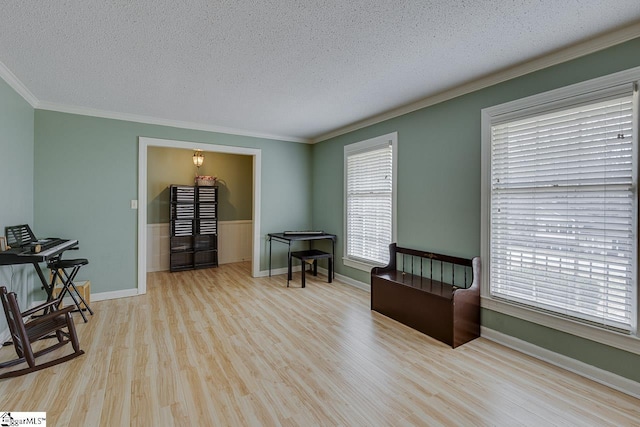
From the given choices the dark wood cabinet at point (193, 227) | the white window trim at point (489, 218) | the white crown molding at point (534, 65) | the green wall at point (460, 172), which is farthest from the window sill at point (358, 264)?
the dark wood cabinet at point (193, 227)

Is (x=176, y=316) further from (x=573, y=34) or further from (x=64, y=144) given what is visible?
(x=573, y=34)

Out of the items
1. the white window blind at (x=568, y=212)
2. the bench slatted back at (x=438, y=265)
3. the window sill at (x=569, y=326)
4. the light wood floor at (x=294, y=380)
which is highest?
the white window blind at (x=568, y=212)

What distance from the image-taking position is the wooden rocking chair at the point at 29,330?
6.77ft

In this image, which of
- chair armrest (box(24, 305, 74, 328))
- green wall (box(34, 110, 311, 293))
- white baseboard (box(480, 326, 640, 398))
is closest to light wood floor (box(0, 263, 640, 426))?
white baseboard (box(480, 326, 640, 398))

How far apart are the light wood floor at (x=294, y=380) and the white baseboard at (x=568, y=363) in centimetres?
7

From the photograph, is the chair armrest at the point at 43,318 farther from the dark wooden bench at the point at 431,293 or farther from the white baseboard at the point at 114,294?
the dark wooden bench at the point at 431,293

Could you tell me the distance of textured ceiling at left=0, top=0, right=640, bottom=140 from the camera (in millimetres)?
1771

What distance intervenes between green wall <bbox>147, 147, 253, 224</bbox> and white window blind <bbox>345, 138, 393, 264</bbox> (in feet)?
9.41

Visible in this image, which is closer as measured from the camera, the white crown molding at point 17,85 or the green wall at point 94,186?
the white crown molding at point 17,85

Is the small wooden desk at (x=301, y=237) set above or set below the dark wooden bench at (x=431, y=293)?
above

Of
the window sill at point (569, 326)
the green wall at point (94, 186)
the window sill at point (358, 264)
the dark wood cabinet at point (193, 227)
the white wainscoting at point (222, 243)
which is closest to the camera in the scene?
the window sill at point (569, 326)

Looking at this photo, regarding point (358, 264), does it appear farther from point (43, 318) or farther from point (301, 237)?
point (43, 318)

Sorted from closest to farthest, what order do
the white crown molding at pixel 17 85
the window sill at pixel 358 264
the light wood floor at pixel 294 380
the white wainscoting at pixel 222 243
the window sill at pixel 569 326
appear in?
1. the light wood floor at pixel 294 380
2. the window sill at pixel 569 326
3. the white crown molding at pixel 17 85
4. the window sill at pixel 358 264
5. the white wainscoting at pixel 222 243

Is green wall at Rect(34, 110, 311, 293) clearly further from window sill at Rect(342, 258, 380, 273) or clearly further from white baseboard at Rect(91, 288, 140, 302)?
window sill at Rect(342, 258, 380, 273)
